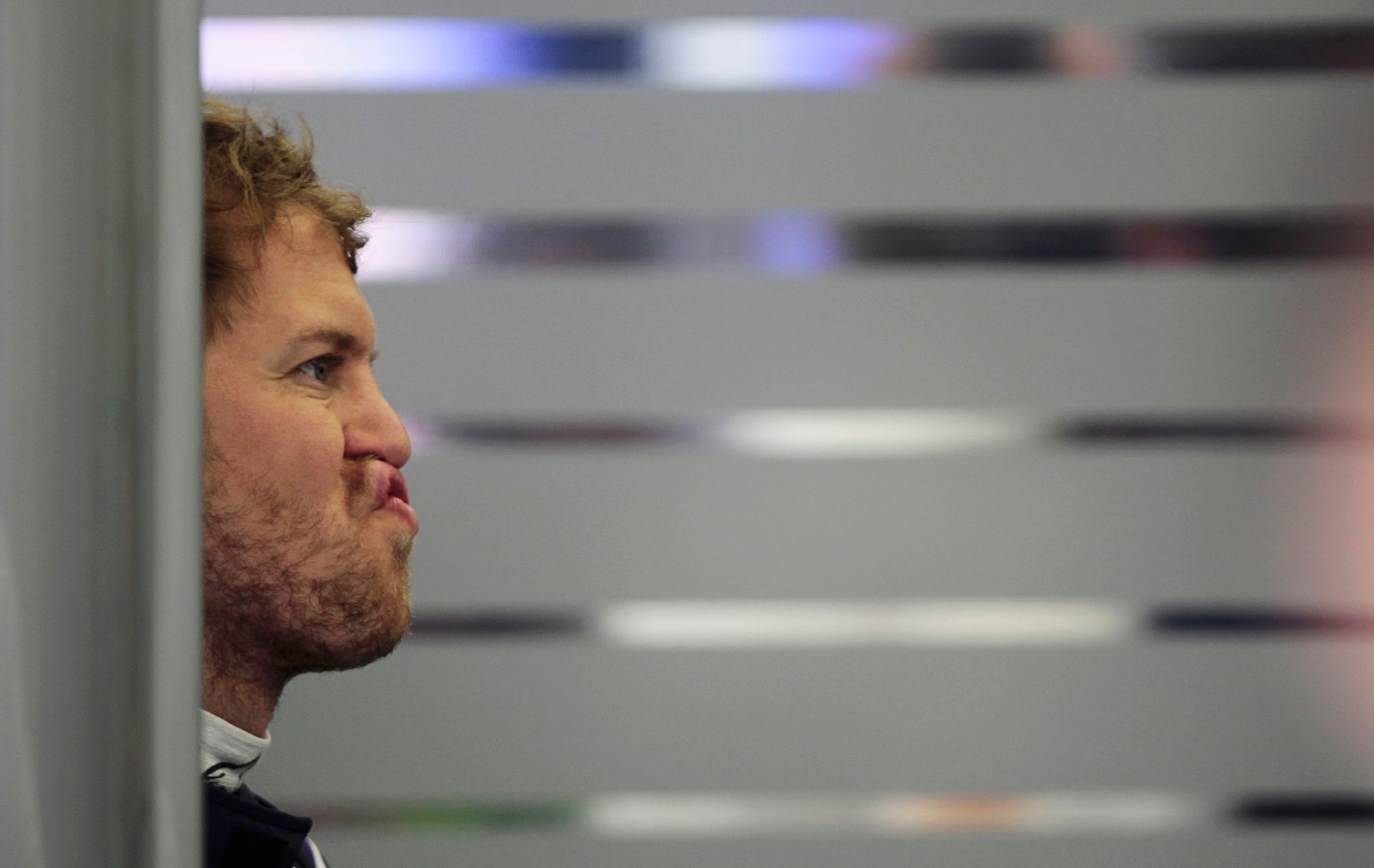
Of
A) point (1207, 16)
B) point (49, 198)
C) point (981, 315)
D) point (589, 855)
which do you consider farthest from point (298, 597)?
point (1207, 16)

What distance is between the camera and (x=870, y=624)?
198 centimetres

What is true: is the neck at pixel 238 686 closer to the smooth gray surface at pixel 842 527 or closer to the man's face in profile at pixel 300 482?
the man's face in profile at pixel 300 482

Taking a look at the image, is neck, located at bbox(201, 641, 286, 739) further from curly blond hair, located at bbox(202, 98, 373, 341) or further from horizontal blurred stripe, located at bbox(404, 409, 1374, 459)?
horizontal blurred stripe, located at bbox(404, 409, 1374, 459)

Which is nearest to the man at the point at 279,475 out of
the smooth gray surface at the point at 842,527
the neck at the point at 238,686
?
the neck at the point at 238,686

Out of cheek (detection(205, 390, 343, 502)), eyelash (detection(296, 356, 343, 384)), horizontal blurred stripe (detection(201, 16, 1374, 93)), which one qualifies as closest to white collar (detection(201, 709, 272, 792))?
cheek (detection(205, 390, 343, 502))

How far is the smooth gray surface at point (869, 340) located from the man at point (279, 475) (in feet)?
2.62

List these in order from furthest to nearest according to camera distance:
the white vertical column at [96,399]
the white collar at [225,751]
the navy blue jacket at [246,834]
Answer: the white collar at [225,751], the navy blue jacket at [246,834], the white vertical column at [96,399]

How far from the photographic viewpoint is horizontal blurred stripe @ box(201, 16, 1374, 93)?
199cm

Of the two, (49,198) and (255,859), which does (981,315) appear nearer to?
(255,859)

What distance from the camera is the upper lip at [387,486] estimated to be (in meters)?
1.15

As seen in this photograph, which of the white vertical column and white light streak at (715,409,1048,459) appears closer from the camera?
the white vertical column

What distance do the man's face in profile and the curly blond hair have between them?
2 centimetres

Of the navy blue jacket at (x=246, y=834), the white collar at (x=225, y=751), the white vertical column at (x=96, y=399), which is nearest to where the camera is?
the white vertical column at (x=96, y=399)

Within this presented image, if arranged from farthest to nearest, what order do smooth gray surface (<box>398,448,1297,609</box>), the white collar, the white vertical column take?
1. smooth gray surface (<box>398,448,1297,609</box>)
2. the white collar
3. the white vertical column
